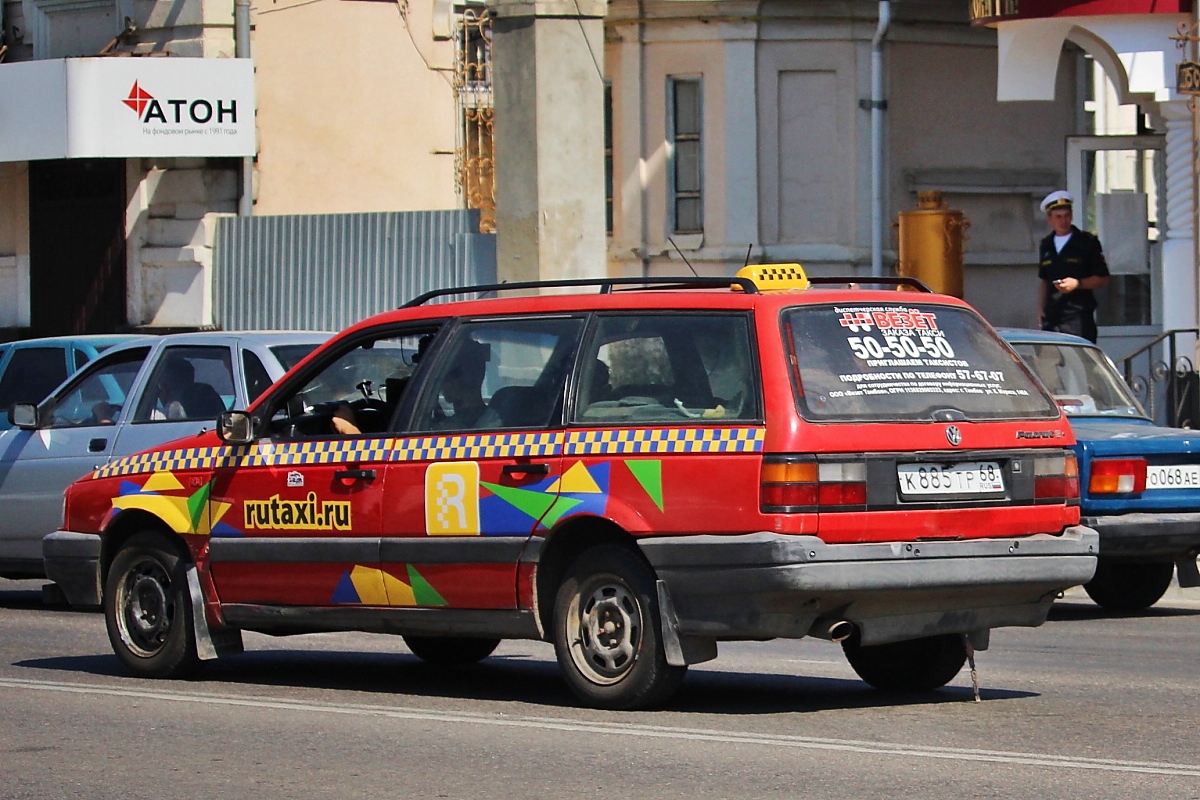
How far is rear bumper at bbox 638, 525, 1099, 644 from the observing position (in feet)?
24.9

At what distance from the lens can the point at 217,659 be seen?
1034 cm

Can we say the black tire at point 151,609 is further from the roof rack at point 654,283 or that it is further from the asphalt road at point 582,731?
the roof rack at point 654,283

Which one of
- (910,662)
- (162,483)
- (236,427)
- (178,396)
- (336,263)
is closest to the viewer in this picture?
(910,662)

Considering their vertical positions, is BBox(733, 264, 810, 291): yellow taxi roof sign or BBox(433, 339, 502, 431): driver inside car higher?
BBox(733, 264, 810, 291): yellow taxi roof sign

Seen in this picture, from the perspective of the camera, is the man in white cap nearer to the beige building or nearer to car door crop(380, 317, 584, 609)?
the beige building

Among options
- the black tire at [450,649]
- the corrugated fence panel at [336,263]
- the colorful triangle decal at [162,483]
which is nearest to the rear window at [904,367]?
the black tire at [450,649]

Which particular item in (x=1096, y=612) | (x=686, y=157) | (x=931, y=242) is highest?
(x=686, y=157)

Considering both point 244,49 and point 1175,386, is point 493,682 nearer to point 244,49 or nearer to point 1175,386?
point 1175,386

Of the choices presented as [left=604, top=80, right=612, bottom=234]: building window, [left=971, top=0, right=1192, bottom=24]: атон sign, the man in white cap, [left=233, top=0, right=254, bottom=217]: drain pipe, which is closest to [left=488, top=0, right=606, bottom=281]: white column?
[left=604, top=80, right=612, bottom=234]: building window

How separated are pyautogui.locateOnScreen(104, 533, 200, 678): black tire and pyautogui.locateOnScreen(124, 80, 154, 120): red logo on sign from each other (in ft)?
50.9

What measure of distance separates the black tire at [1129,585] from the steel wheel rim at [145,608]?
18.8ft

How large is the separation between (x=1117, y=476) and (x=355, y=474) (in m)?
4.72

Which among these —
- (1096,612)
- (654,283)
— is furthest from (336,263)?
(654,283)

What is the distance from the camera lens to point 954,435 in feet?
26.0
